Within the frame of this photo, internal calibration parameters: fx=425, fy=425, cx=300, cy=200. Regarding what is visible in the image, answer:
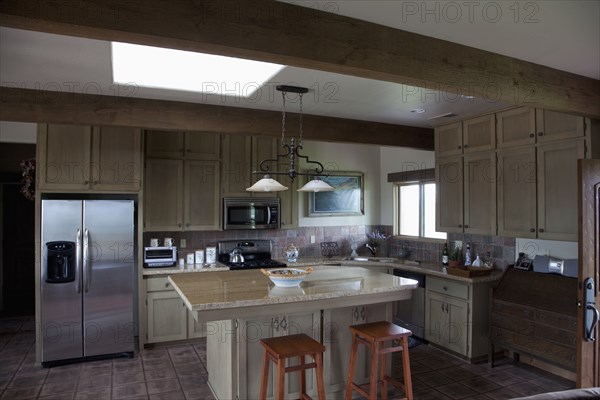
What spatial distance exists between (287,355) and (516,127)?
2.95m

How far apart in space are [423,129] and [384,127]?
1.87 feet

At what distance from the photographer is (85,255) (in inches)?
163

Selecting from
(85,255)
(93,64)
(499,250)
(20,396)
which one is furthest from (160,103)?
(499,250)

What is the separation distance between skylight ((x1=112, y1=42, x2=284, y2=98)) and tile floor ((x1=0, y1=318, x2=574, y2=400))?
2.47 m

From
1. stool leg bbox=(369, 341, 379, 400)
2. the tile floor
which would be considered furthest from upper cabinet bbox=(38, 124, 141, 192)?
stool leg bbox=(369, 341, 379, 400)

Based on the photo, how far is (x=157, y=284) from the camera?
459cm

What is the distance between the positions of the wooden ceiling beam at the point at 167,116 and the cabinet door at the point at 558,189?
1.55m

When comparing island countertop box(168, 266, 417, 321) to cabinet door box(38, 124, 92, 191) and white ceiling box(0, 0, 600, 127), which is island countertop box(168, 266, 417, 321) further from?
cabinet door box(38, 124, 92, 191)

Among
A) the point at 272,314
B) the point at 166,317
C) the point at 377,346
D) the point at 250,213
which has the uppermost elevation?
the point at 250,213

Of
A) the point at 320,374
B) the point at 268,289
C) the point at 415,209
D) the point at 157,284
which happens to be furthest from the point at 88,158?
the point at 415,209

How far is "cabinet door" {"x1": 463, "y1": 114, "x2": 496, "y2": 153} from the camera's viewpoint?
4188 mm

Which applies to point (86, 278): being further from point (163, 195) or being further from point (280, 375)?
point (280, 375)

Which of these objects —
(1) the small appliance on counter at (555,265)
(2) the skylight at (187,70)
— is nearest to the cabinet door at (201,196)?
(2) the skylight at (187,70)

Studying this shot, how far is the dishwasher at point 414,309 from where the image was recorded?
15.7 feet
